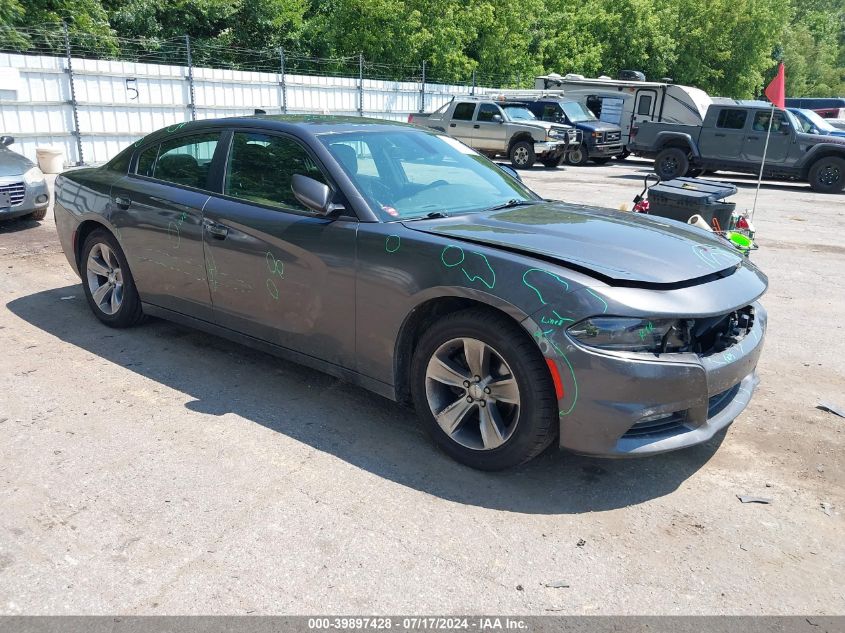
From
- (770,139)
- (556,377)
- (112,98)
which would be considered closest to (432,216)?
(556,377)

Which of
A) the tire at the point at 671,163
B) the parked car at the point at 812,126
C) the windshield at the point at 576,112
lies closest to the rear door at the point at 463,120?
the windshield at the point at 576,112

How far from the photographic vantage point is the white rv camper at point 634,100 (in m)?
21.1

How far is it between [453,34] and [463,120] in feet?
35.3

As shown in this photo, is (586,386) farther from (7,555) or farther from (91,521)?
(7,555)

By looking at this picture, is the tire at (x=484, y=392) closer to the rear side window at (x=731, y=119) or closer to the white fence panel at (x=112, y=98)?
the white fence panel at (x=112, y=98)

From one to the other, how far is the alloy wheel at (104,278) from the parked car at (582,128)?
17823mm

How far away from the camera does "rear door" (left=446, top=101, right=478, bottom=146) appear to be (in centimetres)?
2033

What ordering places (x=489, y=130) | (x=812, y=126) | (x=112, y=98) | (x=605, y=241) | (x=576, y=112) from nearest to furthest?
(x=605, y=241), (x=112, y=98), (x=812, y=126), (x=489, y=130), (x=576, y=112)

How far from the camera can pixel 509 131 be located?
64.9 feet

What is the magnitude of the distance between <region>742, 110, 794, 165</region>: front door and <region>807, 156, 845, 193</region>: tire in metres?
0.78

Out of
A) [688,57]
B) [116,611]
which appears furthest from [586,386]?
[688,57]

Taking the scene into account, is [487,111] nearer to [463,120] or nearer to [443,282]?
[463,120]

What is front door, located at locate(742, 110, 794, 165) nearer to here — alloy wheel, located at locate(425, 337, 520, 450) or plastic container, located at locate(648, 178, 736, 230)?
plastic container, located at locate(648, 178, 736, 230)

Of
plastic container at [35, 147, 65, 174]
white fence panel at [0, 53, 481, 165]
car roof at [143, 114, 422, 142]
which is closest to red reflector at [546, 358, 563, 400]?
car roof at [143, 114, 422, 142]
